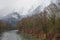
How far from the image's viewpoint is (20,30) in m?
3.34

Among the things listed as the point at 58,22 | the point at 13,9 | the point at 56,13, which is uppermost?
the point at 13,9

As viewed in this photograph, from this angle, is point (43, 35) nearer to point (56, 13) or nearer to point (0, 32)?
point (56, 13)

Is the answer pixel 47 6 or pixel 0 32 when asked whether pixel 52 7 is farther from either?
pixel 0 32

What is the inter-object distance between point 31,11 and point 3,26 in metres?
0.72

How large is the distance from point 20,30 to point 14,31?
138 millimetres

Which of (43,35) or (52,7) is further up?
(52,7)

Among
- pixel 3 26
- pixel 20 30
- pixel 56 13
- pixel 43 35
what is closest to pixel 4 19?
pixel 3 26

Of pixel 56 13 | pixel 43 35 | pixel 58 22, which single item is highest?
pixel 56 13

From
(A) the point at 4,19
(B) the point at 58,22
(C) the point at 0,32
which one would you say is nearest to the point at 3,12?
(A) the point at 4,19

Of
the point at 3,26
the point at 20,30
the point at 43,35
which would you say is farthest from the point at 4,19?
the point at 43,35

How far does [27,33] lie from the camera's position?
11.1 ft

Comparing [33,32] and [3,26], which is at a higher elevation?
[3,26]

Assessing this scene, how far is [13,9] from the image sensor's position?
11.3ft

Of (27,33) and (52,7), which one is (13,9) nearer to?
(27,33)
